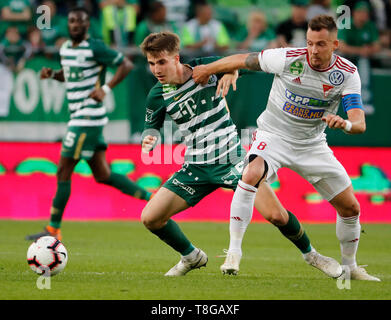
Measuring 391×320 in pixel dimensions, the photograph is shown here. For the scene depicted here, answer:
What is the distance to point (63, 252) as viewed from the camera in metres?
6.84

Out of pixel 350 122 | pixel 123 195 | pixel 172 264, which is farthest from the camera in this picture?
pixel 123 195

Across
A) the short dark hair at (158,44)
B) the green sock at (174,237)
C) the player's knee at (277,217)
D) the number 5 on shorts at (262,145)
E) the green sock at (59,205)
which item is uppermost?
the short dark hair at (158,44)

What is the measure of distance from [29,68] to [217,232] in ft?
15.1

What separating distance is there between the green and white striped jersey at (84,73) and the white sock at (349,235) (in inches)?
173

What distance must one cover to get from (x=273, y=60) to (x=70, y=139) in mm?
4044

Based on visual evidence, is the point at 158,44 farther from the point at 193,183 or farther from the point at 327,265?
the point at 327,265

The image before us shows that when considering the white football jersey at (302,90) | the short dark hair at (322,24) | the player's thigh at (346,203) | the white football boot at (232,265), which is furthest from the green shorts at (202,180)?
the short dark hair at (322,24)

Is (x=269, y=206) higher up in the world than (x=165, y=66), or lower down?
lower down

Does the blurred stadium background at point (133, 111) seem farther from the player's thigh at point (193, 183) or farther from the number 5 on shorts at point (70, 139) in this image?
the player's thigh at point (193, 183)

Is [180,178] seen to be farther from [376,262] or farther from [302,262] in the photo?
[376,262]

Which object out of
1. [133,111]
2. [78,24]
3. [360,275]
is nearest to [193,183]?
[360,275]

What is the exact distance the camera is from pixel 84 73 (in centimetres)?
1046

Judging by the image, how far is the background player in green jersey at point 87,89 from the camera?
10.3m

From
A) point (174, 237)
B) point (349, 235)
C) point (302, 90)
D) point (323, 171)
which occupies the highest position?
point (302, 90)
